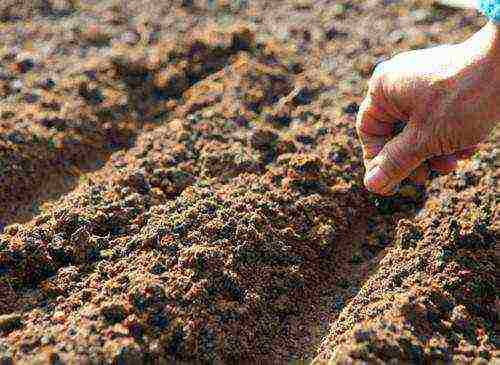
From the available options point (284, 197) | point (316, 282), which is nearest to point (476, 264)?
point (316, 282)

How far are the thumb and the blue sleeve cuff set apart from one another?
37 centimetres

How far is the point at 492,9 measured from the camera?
186 centimetres

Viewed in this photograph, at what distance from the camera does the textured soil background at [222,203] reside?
1.89m

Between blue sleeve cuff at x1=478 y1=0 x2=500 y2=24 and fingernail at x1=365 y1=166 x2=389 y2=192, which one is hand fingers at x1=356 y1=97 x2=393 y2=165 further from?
blue sleeve cuff at x1=478 y1=0 x2=500 y2=24

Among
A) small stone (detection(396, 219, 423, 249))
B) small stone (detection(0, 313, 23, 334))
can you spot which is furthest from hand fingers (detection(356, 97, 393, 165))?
small stone (detection(0, 313, 23, 334))

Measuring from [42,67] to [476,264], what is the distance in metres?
2.07

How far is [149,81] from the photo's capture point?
3084mm

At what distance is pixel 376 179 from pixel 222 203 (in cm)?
53

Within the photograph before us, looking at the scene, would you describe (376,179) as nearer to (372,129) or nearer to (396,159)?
(396,159)

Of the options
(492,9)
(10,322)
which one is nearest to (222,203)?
(10,322)

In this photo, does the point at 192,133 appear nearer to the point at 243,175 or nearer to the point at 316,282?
the point at 243,175

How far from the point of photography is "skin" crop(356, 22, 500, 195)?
1.88m

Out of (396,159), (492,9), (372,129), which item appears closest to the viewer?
(492,9)

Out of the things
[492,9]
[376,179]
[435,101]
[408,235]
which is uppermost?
[492,9]
